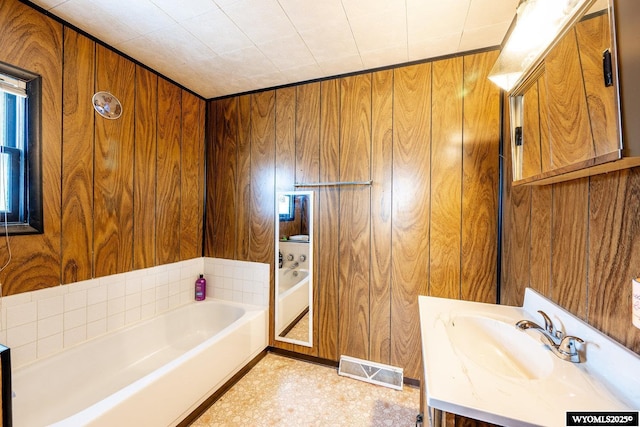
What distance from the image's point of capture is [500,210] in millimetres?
1677

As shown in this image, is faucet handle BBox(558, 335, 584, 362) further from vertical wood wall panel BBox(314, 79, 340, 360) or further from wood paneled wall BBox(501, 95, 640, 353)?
vertical wood wall panel BBox(314, 79, 340, 360)

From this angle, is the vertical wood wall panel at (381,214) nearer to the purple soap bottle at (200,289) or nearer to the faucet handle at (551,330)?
the faucet handle at (551,330)

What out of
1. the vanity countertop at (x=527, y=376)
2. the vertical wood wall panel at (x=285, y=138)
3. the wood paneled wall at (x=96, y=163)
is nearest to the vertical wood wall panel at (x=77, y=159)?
the wood paneled wall at (x=96, y=163)

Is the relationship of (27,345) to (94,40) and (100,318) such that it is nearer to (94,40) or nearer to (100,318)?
(100,318)

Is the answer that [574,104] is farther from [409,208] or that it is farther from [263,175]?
[263,175]

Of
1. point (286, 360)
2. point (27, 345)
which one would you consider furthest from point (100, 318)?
point (286, 360)

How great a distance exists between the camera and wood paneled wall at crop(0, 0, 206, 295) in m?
1.38

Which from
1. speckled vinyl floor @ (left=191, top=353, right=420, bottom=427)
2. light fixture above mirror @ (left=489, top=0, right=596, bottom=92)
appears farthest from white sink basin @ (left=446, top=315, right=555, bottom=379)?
light fixture above mirror @ (left=489, top=0, right=596, bottom=92)

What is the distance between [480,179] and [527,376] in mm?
1197

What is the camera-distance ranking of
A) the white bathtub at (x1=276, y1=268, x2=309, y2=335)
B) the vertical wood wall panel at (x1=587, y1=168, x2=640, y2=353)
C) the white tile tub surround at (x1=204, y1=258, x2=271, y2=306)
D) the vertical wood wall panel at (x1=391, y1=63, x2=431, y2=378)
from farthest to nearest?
the white tile tub surround at (x1=204, y1=258, x2=271, y2=306) < the white bathtub at (x1=276, y1=268, x2=309, y2=335) < the vertical wood wall panel at (x1=391, y1=63, x2=431, y2=378) < the vertical wood wall panel at (x1=587, y1=168, x2=640, y2=353)

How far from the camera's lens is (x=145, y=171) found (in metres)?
1.99

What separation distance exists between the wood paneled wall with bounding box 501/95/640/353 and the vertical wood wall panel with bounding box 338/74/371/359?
100cm

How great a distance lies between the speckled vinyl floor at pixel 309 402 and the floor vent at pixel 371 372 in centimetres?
4

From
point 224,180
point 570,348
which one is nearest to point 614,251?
point 570,348
